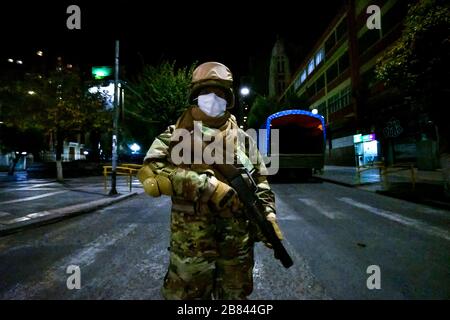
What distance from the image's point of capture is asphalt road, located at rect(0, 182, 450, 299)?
10.7ft

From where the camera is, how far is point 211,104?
2168 millimetres

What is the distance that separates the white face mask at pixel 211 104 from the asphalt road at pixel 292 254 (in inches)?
81.0

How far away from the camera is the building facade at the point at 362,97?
2172 centimetres

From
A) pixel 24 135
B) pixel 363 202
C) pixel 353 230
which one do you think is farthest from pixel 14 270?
pixel 24 135

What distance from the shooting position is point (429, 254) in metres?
4.46

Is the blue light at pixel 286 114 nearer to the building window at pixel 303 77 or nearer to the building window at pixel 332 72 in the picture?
the building window at pixel 332 72

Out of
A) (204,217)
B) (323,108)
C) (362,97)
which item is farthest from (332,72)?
(204,217)

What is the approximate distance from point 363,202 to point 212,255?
29.6ft

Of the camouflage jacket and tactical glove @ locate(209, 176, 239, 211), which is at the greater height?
the camouflage jacket

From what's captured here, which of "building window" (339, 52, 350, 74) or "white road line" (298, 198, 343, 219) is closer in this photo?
"white road line" (298, 198, 343, 219)

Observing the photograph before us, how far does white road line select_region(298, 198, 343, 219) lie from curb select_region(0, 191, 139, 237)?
22.2ft

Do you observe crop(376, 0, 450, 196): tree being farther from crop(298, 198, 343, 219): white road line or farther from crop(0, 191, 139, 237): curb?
crop(0, 191, 139, 237): curb

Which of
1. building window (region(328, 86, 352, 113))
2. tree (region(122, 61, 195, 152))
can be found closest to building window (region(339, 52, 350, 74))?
building window (region(328, 86, 352, 113))
